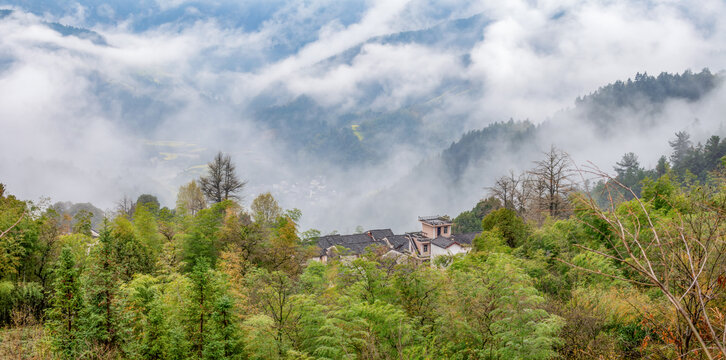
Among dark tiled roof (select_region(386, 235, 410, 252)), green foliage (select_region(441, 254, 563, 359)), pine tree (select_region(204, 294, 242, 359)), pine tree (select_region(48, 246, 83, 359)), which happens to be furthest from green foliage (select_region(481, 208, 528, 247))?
dark tiled roof (select_region(386, 235, 410, 252))

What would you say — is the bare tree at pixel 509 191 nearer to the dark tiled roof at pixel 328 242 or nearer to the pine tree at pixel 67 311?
the dark tiled roof at pixel 328 242

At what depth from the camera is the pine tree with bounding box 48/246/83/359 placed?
30.0 feet

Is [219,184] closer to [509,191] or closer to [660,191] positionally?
[509,191]

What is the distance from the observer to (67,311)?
9.55 meters

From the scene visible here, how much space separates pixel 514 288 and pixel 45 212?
21993mm

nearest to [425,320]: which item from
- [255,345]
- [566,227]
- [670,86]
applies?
[255,345]

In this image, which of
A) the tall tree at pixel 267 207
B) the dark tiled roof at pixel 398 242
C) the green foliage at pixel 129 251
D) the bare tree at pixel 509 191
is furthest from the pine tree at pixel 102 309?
the dark tiled roof at pixel 398 242

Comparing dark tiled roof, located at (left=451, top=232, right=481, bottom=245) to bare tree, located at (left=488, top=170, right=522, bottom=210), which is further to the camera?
dark tiled roof, located at (left=451, top=232, right=481, bottom=245)

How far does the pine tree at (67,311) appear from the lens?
9133mm

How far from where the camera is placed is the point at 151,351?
8953mm

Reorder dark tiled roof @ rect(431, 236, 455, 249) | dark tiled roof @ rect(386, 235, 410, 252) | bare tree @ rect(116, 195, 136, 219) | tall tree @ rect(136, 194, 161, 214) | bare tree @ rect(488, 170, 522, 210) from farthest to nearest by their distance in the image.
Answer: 1. dark tiled roof @ rect(386, 235, 410, 252)
2. dark tiled roof @ rect(431, 236, 455, 249)
3. bare tree @ rect(488, 170, 522, 210)
4. bare tree @ rect(116, 195, 136, 219)
5. tall tree @ rect(136, 194, 161, 214)

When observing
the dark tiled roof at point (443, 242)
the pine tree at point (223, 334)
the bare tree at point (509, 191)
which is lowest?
the pine tree at point (223, 334)

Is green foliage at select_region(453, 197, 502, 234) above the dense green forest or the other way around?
above

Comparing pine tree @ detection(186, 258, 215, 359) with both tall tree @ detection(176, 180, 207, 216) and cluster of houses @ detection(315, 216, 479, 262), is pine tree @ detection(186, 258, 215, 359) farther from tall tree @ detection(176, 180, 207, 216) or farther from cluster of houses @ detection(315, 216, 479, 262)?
cluster of houses @ detection(315, 216, 479, 262)
